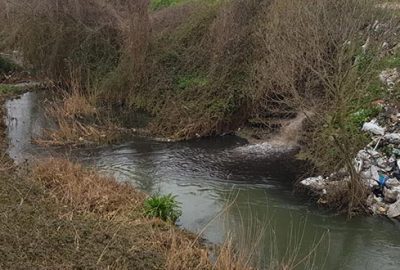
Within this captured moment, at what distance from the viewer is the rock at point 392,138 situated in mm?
14734

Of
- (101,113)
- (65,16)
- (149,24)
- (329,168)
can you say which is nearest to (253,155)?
(329,168)

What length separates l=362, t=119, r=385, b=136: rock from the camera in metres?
15.4

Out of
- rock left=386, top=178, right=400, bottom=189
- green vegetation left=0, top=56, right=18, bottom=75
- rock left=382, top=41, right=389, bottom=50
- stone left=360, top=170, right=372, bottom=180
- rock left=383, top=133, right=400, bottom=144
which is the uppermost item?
rock left=382, top=41, right=389, bottom=50

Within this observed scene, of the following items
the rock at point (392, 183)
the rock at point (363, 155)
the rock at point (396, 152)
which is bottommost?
the rock at point (392, 183)

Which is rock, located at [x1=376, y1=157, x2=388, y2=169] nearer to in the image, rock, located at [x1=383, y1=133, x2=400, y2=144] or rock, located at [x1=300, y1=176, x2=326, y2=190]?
rock, located at [x1=383, y1=133, x2=400, y2=144]

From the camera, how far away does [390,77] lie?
17.9m

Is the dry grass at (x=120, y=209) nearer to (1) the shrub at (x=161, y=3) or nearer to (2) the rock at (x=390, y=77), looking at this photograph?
(2) the rock at (x=390, y=77)

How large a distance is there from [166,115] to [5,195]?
450 inches

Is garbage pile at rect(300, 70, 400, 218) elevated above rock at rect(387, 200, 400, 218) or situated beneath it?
elevated above

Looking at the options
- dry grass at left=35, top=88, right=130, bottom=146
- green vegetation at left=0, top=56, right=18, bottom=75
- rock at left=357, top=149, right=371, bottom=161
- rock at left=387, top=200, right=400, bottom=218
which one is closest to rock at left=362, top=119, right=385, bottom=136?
rock at left=357, top=149, right=371, bottom=161

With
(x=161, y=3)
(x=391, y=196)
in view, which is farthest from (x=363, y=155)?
(x=161, y=3)

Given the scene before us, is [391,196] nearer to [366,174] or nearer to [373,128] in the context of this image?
[366,174]

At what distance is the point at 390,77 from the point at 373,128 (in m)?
3.04

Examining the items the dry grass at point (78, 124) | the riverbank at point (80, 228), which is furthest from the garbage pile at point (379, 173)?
the dry grass at point (78, 124)
